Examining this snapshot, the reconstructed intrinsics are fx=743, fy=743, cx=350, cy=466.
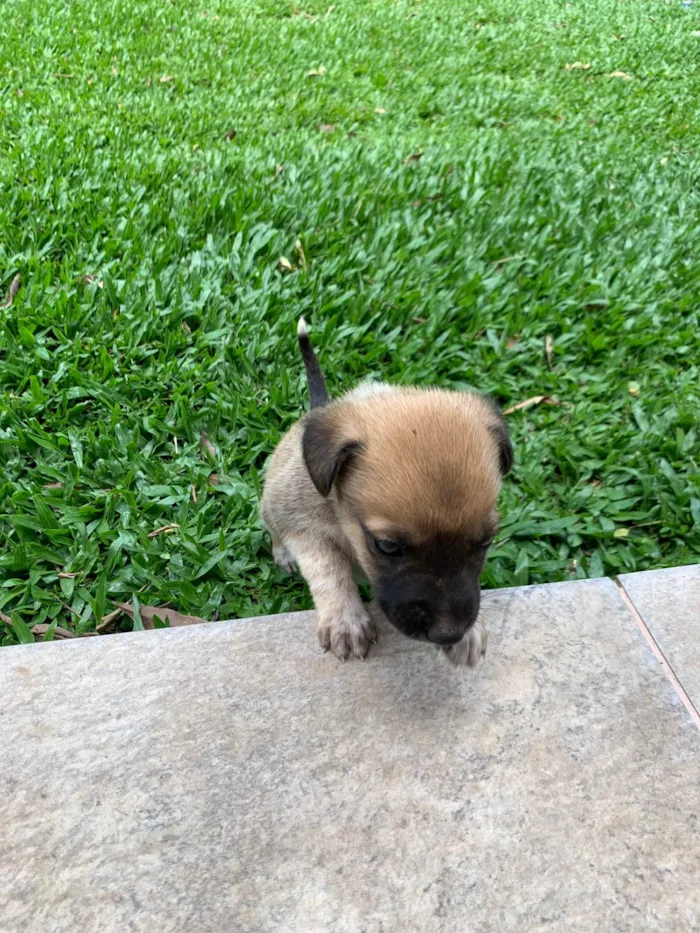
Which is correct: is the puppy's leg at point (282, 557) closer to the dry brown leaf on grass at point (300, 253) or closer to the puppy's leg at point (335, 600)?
the puppy's leg at point (335, 600)

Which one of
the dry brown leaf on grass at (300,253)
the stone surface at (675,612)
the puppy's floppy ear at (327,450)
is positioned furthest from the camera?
the dry brown leaf on grass at (300,253)

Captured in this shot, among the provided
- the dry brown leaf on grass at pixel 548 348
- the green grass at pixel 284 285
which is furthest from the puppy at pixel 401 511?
the dry brown leaf on grass at pixel 548 348

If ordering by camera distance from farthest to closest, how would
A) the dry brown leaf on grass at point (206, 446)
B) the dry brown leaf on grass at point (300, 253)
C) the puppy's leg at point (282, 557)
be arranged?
1. the dry brown leaf on grass at point (300, 253)
2. the dry brown leaf on grass at point (206, 446)
3. the puppy's leg at point (282, 557)

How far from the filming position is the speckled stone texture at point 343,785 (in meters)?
2.00

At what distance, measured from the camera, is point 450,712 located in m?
2.48

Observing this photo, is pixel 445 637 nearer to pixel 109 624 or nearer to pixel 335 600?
pixel 335 600

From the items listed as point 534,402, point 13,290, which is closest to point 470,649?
point 534,402

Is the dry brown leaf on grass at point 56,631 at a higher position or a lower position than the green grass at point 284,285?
lower

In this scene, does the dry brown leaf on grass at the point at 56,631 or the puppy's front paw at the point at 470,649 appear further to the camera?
the dry brown leaf on grass at the point at 56,631

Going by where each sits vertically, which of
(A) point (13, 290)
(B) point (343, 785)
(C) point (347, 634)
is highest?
(A) point (13, 290)

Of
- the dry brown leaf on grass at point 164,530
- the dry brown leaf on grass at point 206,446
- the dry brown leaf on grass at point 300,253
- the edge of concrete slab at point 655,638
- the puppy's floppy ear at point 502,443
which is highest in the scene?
the puppy's floppy ear at point 502,443

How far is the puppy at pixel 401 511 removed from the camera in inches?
86.5

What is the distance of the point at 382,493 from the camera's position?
2.26 meters

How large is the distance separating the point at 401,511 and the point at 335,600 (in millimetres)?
670
